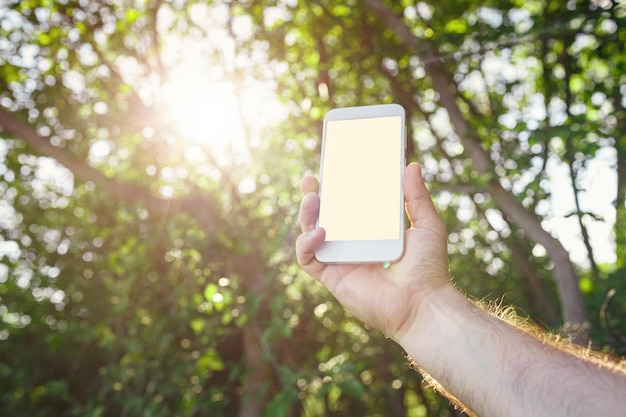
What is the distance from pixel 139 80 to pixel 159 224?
1317mm

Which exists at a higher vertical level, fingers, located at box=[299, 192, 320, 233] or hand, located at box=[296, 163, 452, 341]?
fingers, located at box=[299, 192, 320, 233]

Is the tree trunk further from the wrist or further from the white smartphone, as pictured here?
the wrist

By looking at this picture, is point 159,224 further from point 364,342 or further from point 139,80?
point 364,342

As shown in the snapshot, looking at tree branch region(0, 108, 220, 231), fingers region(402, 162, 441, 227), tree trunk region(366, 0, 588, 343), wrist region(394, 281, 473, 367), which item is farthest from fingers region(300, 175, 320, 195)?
tree branch region(0, 108, 220, 231)

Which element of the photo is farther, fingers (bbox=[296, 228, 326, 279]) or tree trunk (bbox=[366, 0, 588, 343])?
tree trunk (bbox=[366, 0, 588, 343])

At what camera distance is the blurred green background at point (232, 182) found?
3.59m

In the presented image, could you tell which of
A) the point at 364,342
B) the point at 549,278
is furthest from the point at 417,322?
the point at 549,278

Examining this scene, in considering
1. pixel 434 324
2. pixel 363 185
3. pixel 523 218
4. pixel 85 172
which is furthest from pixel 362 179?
pixel 85 172

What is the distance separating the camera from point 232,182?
4.14 meters

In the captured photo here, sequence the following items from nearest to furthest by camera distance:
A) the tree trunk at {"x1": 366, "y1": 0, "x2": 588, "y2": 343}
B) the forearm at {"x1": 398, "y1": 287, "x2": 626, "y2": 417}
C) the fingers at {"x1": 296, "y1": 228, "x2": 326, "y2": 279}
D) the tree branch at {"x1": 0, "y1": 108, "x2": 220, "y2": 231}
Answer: the forearm at {"x1": 398, "y1": 287, "x2": 626, "y2": 417} < the fingers at {"x1": 296, "y1": 228, "x2": 326, "y2": 279} < the tree trunk at {"x1": 366, "y1": 0, "x2": 588, "y2": 343} < the tree branch at {"x1": 0, "y1": 108, "x2": 220, "y2": 231}

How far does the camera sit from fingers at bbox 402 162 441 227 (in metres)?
1.58

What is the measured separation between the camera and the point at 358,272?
1614 millimetres

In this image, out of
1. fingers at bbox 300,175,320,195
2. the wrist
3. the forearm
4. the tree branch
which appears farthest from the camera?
the tree branch

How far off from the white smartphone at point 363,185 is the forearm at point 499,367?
0.77 feet
